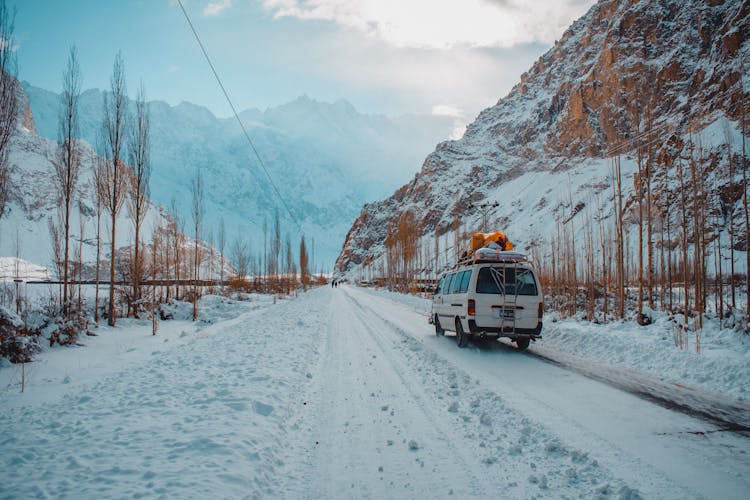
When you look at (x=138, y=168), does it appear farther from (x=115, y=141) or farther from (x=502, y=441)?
(x=502, y=441)

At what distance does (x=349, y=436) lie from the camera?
4.42 meters

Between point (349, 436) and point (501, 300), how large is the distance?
622 centimetres

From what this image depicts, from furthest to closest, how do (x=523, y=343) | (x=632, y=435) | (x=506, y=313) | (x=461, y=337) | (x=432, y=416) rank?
1. (x=461, y=337)
2. (x=523, y=343)
3. (x=506, y=313)
4. (x=432, y=416)
5. (x=632, y=435)

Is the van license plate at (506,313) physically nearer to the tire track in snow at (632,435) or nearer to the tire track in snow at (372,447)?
the tire track in snow at (632,435)

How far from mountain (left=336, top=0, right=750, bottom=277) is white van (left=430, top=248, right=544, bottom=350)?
3771cm

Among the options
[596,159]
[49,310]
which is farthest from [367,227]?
[49,310]

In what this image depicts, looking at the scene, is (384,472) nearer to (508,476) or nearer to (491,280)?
(508,476)

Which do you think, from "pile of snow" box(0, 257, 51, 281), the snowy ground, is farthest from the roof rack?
"pile of snow" box(0, 257, 51, 281)

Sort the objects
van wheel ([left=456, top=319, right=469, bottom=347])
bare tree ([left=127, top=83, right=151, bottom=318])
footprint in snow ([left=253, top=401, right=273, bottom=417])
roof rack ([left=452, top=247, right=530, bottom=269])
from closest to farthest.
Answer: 1. footprint in snow ([left=253, top=401, right=273, bottom=417])
2. roof rack ([left=452, top=247, right=530, bottom=269])
3. van wheel ([left=456, top=319, right=469, bottom=347])
4. bare tree ([left=127, top=83, right=151, bottom=318])

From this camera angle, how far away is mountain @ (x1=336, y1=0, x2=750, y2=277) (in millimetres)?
73312

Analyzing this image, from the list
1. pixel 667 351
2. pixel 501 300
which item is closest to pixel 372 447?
pixel 501 300

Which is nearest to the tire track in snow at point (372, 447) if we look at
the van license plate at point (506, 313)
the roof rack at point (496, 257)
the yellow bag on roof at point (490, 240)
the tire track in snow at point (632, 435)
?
the tire track in snow at point (632, 435)

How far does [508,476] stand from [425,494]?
0.81 meters

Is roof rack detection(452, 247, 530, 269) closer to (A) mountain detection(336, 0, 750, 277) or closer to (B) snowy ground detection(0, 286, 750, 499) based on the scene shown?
(B) snowy ground detection(0, 286, 750, 499)
